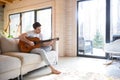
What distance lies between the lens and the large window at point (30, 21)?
17.2ft

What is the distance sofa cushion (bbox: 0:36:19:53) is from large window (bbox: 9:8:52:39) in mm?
2277

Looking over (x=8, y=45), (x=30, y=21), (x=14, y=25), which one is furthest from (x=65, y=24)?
(x=14, y=25)

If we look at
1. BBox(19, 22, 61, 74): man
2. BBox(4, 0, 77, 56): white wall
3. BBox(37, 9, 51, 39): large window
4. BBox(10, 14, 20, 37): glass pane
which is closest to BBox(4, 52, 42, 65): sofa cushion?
BBox(19, 22, 61, 74): man

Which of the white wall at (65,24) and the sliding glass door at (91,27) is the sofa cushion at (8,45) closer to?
the white wall at (65,24)

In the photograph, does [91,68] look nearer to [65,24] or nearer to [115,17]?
[115,17]

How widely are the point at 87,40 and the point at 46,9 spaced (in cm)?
207

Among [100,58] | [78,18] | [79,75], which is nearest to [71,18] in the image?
[78,18]

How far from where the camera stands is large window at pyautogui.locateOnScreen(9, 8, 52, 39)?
5251 millimetres

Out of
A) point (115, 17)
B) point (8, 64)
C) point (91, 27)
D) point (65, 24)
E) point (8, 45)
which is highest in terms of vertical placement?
point (115, 17)

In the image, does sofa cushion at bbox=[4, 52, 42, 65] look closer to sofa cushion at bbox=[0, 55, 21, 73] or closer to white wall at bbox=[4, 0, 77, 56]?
sofa cushion at bbox=[0, 55, 21, 73]

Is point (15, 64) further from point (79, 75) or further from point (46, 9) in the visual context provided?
point (46, 9)

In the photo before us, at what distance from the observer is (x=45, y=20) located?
17.7ft

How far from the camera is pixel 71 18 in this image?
474cm

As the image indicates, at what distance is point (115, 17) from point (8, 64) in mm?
3421
